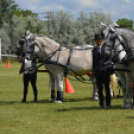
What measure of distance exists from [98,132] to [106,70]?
111 inches

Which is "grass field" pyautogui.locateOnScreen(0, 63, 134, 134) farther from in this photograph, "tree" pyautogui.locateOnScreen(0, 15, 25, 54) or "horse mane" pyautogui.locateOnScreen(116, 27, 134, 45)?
"tree" pyautogui.locateOnScreen(0, 15, 25, 54)

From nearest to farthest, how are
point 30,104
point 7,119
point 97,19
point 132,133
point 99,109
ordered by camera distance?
point 132,133
point 7,119
point 99,109
point 30,104
point 97,19

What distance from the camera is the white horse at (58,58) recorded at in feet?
32.0

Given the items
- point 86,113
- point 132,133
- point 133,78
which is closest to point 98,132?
point 132,133

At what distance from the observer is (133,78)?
7965 mm

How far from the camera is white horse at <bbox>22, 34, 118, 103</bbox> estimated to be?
975 centimetres

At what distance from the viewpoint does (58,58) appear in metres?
9.87

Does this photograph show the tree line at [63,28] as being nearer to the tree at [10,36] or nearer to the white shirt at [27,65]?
the tree at [10,36]

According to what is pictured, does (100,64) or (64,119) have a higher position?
(100,64)

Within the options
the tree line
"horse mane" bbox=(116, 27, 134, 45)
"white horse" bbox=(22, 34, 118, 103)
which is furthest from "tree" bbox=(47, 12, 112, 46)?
"horse mane" bbox=(116, 27, 134, 45)

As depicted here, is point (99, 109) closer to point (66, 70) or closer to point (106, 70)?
point (106, 70)

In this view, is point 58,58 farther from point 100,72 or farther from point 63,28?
point 63,28

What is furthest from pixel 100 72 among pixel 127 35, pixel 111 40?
pixel 127 35

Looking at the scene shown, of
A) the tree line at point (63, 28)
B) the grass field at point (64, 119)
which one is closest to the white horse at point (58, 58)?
the grass field at point (64, 119)
